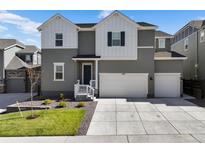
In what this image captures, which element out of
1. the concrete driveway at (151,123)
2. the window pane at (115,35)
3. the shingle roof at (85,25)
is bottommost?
the concrete driveway at (151,123)

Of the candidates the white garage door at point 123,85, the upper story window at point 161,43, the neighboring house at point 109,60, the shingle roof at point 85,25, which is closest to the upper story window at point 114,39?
the neighboring house at point 109,60

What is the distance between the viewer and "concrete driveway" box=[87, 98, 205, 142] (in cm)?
873

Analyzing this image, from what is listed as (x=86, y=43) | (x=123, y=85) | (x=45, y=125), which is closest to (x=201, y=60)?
(x=123, y=85)

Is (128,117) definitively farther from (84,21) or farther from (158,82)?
(84,21)

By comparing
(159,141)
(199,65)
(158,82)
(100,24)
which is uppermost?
(100,24)

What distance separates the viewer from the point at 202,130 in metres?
9.45

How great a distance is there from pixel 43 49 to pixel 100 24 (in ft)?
19.1

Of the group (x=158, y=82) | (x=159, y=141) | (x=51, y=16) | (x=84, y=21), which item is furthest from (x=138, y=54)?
Result: (x=159, y=141)

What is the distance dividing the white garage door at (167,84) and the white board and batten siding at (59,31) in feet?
27.9

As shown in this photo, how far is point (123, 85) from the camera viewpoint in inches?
790

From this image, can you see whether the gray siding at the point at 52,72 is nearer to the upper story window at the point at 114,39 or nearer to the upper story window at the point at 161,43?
the upper story window at the point at 114,39

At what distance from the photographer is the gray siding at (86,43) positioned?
66.1 ft

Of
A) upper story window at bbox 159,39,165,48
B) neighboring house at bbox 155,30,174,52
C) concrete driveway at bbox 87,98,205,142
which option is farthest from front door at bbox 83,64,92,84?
upper story window at bbox 159,39,165,48
